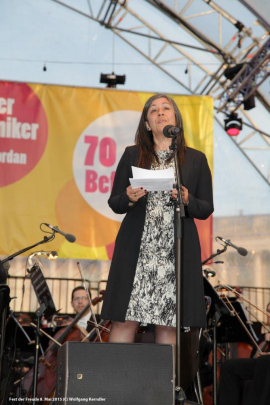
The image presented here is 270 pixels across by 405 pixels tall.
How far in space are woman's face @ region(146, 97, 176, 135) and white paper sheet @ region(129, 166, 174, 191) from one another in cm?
37

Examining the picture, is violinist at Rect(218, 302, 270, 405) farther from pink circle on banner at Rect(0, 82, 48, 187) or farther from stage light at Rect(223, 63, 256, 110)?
stage light at Rect(223, 63, 256, 110)

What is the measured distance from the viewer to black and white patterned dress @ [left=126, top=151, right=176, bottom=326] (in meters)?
2.64

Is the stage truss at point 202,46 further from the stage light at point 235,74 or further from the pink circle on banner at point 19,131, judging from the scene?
the pink circle on banner at point 19,131

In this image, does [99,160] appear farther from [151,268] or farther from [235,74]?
[151,268]

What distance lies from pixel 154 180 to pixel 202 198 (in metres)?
0.43

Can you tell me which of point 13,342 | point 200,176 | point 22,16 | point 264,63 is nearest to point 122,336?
point 200,176

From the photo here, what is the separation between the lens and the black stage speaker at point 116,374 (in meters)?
2.21

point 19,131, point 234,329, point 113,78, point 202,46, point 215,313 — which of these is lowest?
point 234,329

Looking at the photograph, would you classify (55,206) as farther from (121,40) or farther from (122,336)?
(121,40)

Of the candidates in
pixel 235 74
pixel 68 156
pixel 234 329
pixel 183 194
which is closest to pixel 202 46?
pixel 235 74

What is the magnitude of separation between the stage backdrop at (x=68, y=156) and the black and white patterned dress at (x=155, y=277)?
3.09 m

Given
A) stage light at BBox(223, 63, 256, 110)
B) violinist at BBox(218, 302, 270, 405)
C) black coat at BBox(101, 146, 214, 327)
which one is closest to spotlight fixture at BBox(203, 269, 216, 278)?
violinist at BBox(218, 302, 270, 405)

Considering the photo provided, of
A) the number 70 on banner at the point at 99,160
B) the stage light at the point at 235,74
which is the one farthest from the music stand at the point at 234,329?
the stage light at the point at 235,74

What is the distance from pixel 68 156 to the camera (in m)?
5.98
